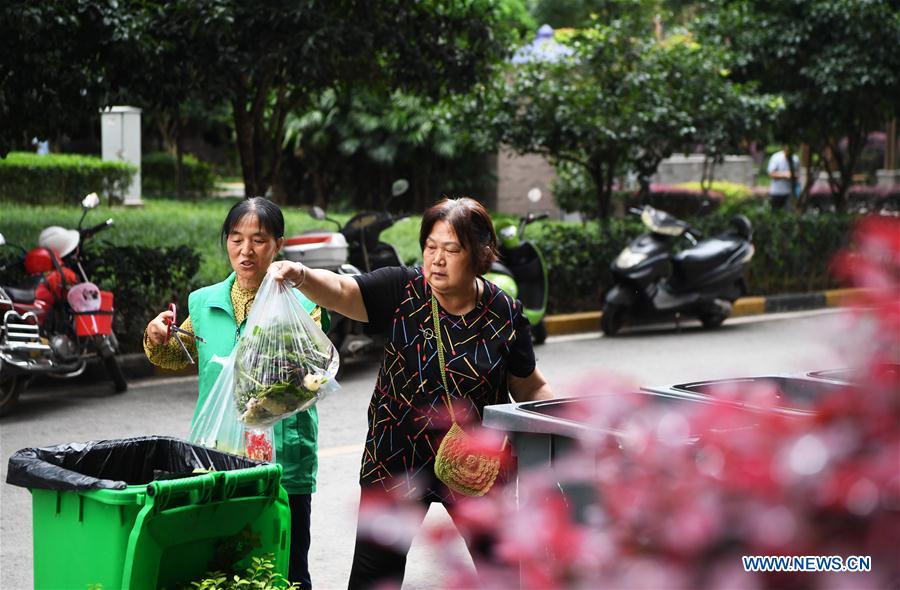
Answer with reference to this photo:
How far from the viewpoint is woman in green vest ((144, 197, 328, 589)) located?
367 cm

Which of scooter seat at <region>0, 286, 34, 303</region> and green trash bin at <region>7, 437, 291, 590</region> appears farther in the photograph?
scooter seat at <region>0, 286, 34, 303</region>

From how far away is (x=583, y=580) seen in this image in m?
1.37

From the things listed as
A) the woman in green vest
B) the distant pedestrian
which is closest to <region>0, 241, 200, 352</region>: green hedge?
the woman in green vest

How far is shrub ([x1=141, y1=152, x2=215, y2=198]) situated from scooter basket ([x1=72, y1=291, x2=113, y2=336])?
1938 cm

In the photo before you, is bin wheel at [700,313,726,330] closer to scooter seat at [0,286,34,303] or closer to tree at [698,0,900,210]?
tree at [698,0,900,210]

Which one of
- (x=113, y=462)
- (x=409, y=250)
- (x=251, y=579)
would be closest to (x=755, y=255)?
(x=409, y=250)

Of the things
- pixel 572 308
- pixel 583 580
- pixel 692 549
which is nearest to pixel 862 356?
pixel 692 549

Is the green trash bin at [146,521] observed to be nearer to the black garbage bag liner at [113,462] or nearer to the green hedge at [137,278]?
the black garbage bag liner at [113,462]

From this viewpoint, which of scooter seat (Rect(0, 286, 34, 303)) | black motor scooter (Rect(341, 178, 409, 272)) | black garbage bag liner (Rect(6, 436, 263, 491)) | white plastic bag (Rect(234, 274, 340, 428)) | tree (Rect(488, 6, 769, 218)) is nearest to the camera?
black garbage bag liner (Rect(6, 436, 263, 491))

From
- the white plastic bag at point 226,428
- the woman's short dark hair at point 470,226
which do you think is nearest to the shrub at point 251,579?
the white plastic bag at point 226,428

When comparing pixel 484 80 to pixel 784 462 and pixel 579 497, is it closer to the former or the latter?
pixel 579 497

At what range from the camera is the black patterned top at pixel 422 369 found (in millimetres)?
3400

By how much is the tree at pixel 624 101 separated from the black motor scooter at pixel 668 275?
3.17 feet

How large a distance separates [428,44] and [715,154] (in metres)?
3.72
